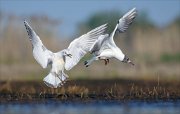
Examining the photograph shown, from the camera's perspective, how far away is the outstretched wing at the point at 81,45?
628 inches

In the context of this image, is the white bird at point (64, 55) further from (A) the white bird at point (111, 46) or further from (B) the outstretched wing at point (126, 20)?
(B) the outstretched wing at point (126, 20)

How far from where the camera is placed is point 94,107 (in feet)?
49.2

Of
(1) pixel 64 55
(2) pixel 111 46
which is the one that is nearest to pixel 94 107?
(1) pixel 64 55

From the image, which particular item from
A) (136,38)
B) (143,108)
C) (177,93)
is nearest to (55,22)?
(136,38)

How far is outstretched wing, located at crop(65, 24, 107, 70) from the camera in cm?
1596

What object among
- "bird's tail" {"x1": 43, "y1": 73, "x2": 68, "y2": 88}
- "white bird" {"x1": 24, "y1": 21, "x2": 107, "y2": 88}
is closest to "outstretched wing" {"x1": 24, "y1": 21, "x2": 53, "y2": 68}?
"white bird" {"x1": 24, "y1": 21, "x2": 107, "y2": 88}

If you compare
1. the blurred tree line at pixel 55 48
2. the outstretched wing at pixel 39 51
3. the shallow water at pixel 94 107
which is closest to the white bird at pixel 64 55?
the outstretched wing at pixel 39 51

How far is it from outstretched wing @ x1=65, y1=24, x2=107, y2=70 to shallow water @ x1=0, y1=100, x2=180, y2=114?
1031 millimetres

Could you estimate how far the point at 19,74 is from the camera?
24891 millimetres

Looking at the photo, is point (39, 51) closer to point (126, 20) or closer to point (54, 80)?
point (54, 80)

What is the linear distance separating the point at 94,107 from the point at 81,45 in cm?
174

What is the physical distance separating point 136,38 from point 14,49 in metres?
5.02

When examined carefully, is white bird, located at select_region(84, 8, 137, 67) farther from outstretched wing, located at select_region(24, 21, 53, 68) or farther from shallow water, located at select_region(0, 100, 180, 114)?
shallow water, located at select_region(0, 100, 180, 114)

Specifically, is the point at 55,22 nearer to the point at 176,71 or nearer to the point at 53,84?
the point at 176,71
